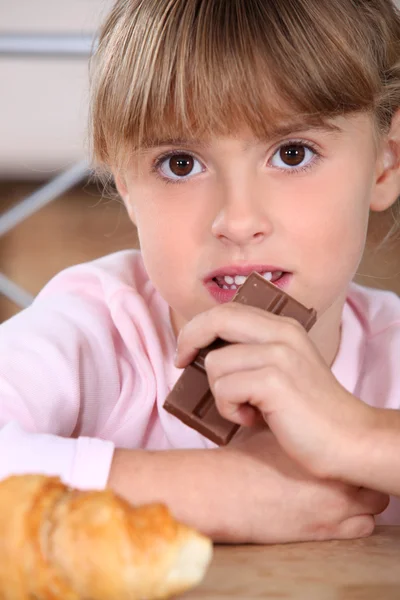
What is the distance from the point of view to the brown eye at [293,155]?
97cm

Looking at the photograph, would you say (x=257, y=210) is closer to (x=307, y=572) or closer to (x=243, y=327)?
Result: (x=243, y=327)

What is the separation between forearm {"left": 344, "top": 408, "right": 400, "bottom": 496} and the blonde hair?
1.17 feet

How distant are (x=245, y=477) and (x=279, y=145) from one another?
40cm

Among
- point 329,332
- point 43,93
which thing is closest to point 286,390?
point 329,332

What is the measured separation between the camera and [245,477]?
756 millimetres

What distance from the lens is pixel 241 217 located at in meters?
0.90

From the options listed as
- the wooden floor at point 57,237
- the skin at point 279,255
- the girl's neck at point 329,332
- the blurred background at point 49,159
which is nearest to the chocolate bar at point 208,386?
the skin at point 279,255

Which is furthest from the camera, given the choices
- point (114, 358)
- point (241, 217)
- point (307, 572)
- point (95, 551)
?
point (114, 358)

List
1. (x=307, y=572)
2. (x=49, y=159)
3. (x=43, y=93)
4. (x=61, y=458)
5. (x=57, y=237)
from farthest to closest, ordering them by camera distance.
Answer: (x=57, y=237)
(x=49, y=159)
(x=43, y=93)
(x=61, y=458)
(x=307, y=572)

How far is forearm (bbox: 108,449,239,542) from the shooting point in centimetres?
73

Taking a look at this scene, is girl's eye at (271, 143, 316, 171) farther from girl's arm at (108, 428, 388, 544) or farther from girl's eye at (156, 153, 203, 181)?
girl's arm at (108, 428, 388, 544)

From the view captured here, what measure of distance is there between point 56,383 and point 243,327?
0.34 metres

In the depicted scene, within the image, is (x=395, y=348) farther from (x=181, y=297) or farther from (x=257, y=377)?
(x=257, y=377)

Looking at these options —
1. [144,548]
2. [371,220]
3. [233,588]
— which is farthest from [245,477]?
[371,220]
